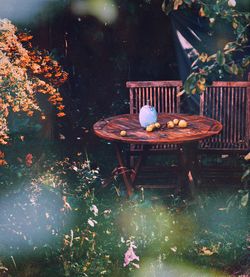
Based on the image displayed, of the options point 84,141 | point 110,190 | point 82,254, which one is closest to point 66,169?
point 110,190

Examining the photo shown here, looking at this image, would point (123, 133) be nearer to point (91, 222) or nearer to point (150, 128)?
point (150, 128)

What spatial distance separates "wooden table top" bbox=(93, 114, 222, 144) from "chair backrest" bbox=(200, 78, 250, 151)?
0.80 ft

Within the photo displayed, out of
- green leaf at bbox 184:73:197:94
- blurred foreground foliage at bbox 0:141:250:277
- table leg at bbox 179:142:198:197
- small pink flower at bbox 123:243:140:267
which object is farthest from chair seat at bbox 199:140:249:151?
green leaf at bbox 184:73:197:94

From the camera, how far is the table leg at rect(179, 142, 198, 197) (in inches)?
176

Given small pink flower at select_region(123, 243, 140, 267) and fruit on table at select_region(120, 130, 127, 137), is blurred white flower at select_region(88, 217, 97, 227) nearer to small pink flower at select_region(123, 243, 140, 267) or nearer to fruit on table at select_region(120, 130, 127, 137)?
small pink flower at select_region(123, 243, 140, 267)

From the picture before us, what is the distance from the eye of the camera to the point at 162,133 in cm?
422

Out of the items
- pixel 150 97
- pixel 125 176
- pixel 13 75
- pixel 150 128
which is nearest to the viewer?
pixel 13 75

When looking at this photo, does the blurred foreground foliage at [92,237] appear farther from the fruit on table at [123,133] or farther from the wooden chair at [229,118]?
the wooden chair at [229,118]

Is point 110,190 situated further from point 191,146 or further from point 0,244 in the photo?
point 0,244

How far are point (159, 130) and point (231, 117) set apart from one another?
36.9 inches

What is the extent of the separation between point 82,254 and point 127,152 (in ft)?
5.11

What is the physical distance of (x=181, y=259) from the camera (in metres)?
3.71

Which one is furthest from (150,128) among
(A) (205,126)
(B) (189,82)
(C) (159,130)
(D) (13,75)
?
(B) (189,82)

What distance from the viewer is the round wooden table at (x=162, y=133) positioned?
4016mm
